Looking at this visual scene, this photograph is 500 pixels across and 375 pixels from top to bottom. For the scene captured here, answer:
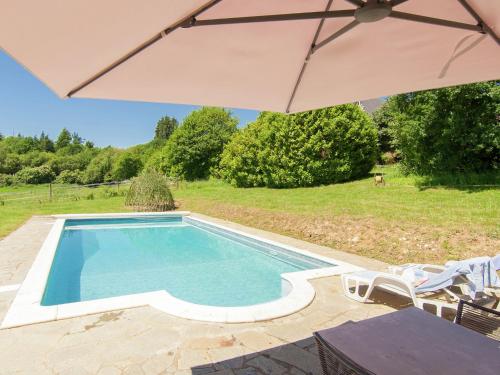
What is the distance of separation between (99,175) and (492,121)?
162 feet

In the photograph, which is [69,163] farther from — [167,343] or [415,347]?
[415,347]

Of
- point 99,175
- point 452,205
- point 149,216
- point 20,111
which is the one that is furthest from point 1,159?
point 452,205

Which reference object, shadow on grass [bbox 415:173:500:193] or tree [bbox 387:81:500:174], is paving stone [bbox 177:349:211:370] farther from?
tree [bbox 387:81:500:174]

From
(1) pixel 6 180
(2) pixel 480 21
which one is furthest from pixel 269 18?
(1) pixel 6 180

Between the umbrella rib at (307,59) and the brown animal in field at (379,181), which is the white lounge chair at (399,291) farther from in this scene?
the brown animal in field at (379,181)

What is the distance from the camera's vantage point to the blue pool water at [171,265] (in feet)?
18.7

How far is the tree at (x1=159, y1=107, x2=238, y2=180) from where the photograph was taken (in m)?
31.0

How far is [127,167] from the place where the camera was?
4562 cm

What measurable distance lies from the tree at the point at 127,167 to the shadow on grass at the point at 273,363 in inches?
1794

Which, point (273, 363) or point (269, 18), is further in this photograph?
point (273, 363)

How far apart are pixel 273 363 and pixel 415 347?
1.44m

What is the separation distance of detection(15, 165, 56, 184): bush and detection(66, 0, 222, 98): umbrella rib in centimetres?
5116

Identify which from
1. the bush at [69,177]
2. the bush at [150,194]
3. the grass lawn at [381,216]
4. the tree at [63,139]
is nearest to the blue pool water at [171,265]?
the grass lawn at [381,216]

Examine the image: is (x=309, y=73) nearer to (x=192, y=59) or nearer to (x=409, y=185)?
(x=192, y=59)
